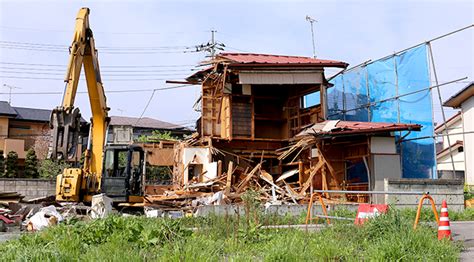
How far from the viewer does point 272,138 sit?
22.2 meters

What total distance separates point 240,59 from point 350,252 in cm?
1527

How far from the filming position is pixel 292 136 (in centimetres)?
2147

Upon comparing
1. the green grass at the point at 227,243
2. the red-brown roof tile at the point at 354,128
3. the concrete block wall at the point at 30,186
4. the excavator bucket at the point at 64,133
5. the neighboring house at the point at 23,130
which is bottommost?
the green grass at the point at 227,243

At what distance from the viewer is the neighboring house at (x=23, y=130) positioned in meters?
38.9

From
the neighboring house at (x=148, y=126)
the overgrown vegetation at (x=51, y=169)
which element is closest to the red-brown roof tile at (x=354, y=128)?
the overgrown vegetation at (x=51, y=169)

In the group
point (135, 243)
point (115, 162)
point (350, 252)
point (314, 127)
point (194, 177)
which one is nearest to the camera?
point (350, 252)

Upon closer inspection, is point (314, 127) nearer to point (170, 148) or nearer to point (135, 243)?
point (170, 148)

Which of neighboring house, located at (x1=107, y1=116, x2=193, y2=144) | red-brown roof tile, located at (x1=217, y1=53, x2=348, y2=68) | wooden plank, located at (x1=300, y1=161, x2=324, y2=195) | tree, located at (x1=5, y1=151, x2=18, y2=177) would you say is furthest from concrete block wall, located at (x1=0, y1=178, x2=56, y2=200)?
neighboring house, located at (x1=107, y1=116, x2=193, y2=144)

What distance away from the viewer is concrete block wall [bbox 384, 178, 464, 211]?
14.3m

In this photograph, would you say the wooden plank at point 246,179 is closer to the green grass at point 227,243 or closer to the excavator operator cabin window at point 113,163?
the excavator operator cabin window at point 113,163

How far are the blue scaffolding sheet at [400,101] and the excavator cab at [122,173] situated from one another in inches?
415

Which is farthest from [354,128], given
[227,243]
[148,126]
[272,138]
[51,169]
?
[148,126]

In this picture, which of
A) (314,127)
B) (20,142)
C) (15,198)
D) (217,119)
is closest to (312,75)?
(314,127)

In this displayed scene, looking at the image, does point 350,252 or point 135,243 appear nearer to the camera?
point 350,252
